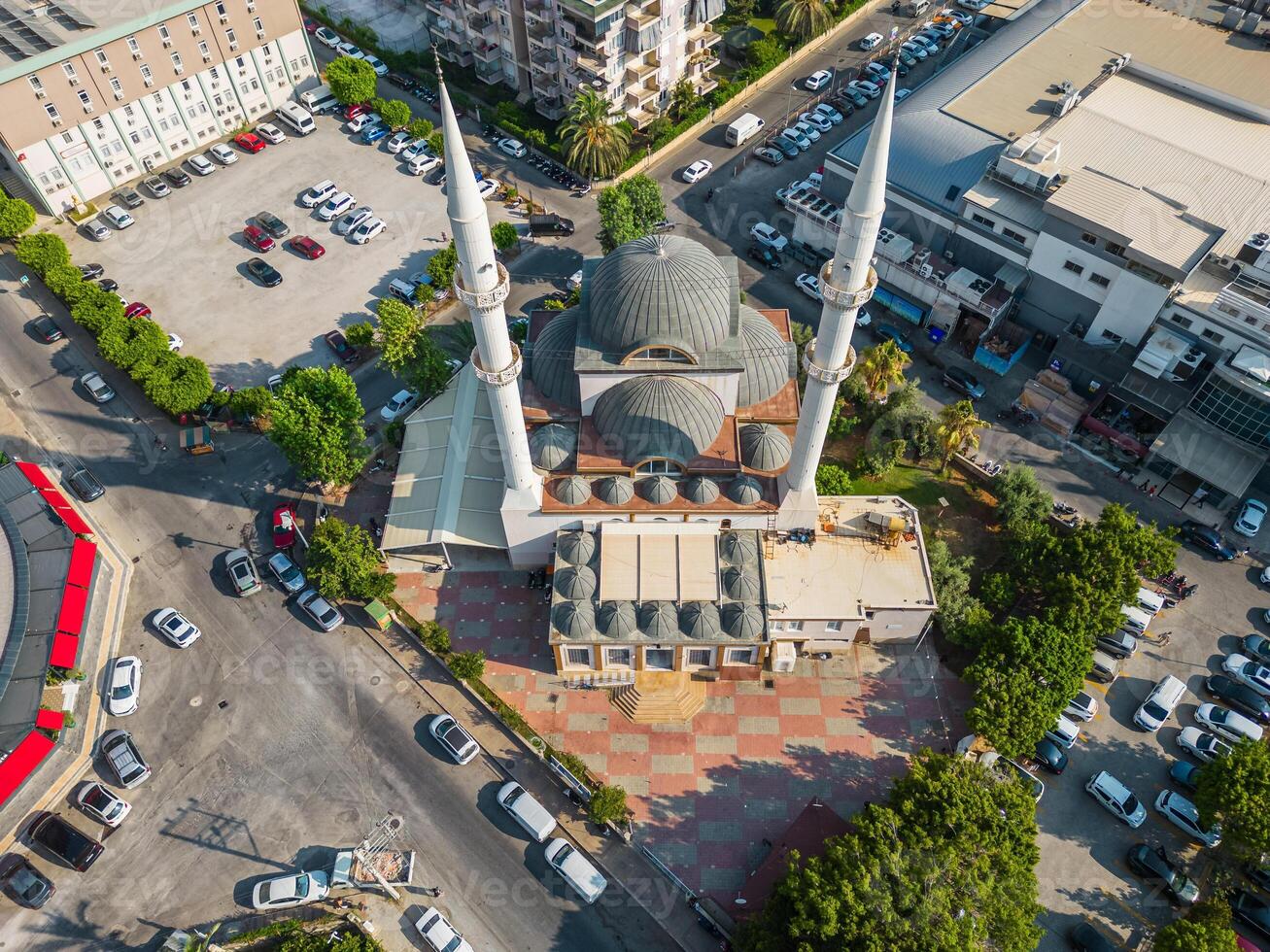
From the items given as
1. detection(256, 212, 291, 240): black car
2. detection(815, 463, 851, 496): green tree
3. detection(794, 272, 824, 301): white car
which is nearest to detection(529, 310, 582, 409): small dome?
detection(815, 463, 851, 496): green tree

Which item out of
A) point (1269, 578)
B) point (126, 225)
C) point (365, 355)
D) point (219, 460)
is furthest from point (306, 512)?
point (1269, 578)

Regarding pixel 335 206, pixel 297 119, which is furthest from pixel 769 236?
pixel 297 119

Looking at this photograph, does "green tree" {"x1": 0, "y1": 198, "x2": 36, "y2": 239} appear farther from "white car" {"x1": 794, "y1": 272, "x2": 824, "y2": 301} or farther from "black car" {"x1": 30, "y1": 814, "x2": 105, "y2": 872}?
"white car" {"x1": 794, "y1": 272, "x2": 824, "y2": 301}

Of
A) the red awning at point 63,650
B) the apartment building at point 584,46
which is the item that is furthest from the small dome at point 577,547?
the apartment building at point 584,46

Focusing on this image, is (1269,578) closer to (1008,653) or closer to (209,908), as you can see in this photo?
(1008,653)

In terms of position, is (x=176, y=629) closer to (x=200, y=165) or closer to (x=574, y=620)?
(x=574, y=620)
